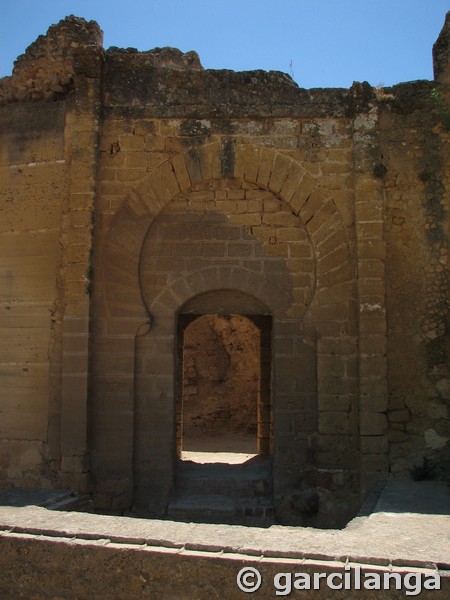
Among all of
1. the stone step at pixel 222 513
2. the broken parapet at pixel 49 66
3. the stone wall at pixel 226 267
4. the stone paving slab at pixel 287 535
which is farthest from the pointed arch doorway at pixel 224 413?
the broken parapet at pixel 49 66

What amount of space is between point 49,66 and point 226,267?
3565 millimetres

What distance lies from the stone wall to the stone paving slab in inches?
85.6

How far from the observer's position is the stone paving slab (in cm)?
355

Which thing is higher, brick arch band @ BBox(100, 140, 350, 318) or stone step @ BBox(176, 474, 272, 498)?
brick arch band @ BBox(100, 140, 350, 318)

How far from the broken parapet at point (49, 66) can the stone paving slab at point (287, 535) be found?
17.6 feet

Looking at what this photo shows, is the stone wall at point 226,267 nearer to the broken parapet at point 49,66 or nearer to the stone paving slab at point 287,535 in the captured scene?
the broken parapet at point 49,66

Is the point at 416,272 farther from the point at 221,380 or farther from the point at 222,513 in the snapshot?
the point at 221,380

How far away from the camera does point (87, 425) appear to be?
7164 mm

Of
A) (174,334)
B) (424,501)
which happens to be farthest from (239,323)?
(424,501)

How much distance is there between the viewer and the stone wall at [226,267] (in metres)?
7.12

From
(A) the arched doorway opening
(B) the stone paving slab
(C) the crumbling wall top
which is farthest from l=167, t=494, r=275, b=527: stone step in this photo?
(A) the arched doorway opening

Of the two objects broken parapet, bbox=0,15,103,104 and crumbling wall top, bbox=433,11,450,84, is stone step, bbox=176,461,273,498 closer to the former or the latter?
broken parapet, bbox=0,15,103,104

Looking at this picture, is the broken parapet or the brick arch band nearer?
the brick arch band

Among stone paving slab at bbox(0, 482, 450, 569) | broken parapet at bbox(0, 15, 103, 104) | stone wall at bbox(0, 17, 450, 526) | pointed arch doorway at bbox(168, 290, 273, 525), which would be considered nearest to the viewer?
stone paving slab at bbox(0, 482, 450, 569)
